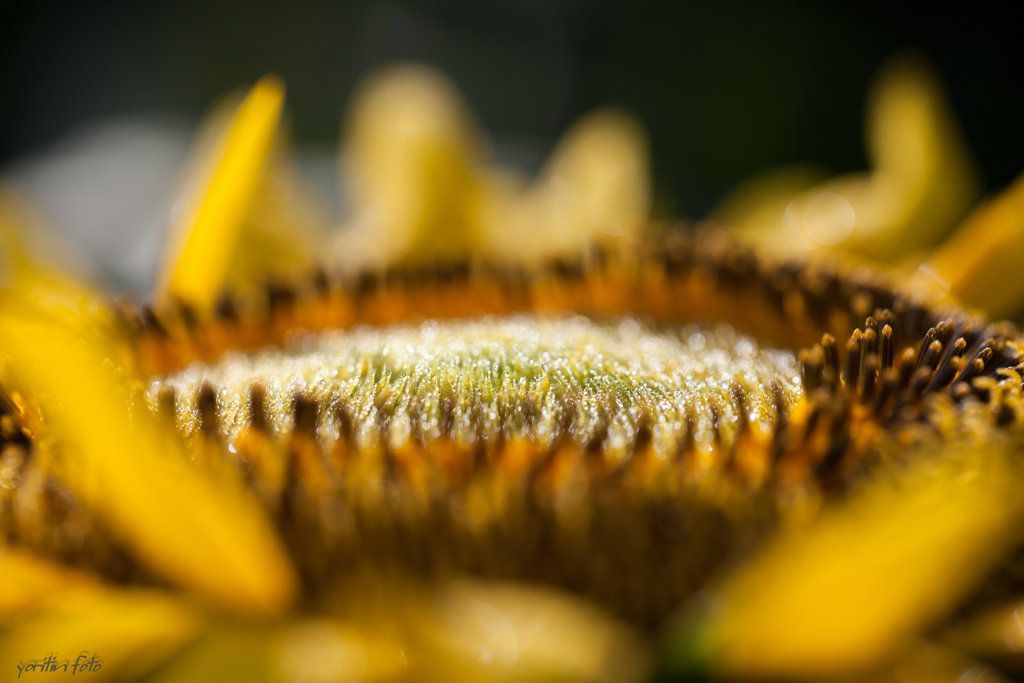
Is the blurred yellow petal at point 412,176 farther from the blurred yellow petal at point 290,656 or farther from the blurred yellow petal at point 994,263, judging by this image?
the blurred yellow petal at point 290,656

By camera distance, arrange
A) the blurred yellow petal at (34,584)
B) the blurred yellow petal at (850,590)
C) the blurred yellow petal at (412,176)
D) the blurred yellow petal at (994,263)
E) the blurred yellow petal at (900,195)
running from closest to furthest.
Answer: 1. the blurred yellow petal at (850,590)
2. the blurred yellow petal at (34,584)
3. the blurred yellow petal at (994,263)
4. the blurred yellow petal at (900,195)
5. the blurred yellow petal at (412,176)

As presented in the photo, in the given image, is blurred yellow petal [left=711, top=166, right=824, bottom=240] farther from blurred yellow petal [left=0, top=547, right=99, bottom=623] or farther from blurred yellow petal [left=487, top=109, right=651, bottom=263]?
blurred yellow petal [left=0, top=547, right=99, bottom=623]

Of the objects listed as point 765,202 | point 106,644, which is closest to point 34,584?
point 106,644

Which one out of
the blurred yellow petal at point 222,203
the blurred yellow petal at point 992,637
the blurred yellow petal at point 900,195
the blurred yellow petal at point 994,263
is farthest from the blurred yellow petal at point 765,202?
the blurred yellow petal at point 992,637

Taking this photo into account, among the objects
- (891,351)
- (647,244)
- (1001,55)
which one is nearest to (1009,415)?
(891,351)

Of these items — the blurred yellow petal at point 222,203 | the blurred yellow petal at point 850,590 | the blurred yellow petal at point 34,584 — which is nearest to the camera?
the blurred yellow petal at point 850,590

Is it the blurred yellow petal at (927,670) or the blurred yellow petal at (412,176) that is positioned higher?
the blurred yellow petal at (412,176)
